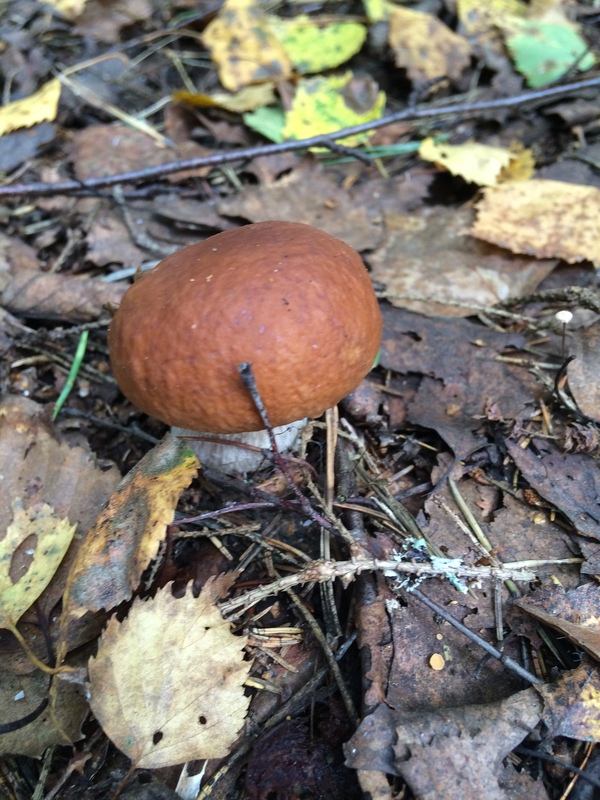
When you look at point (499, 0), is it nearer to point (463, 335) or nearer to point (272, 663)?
point (463, 335)

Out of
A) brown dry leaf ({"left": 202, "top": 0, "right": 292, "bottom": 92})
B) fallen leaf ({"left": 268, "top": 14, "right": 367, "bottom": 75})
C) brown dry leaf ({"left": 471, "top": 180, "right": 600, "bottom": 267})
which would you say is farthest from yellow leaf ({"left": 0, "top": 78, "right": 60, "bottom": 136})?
brown dry leaf ({"left": 471, "top": 180, "right": 600, "bottom": 267})

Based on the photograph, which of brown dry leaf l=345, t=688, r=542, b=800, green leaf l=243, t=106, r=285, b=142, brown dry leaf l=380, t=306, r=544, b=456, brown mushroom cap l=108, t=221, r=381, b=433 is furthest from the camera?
green leaf l=243, t=106, r=285, b=142

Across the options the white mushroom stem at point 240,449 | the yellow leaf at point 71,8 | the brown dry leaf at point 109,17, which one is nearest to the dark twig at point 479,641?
the white mushroom stem at point 240,449

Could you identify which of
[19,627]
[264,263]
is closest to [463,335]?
[264,263]

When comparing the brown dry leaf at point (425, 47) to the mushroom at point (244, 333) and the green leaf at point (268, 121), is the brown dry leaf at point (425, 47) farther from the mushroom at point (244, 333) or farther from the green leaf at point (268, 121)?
the mushroom at point (244, 333)

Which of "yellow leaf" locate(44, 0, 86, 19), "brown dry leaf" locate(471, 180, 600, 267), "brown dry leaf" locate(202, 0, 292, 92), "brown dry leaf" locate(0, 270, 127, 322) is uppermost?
"yellow leaf" locate(44, 0, 86, 19)

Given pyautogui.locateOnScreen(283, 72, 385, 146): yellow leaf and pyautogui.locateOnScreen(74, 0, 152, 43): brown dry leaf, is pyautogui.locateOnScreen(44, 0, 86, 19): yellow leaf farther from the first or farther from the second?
pyautogui.locateOnScreen(283, 72, 385, 146): yellow leaf

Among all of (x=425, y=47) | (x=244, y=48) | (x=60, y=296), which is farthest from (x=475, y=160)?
(x=60, y=296)

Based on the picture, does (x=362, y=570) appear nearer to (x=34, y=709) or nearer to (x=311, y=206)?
(x=34, y=709)
